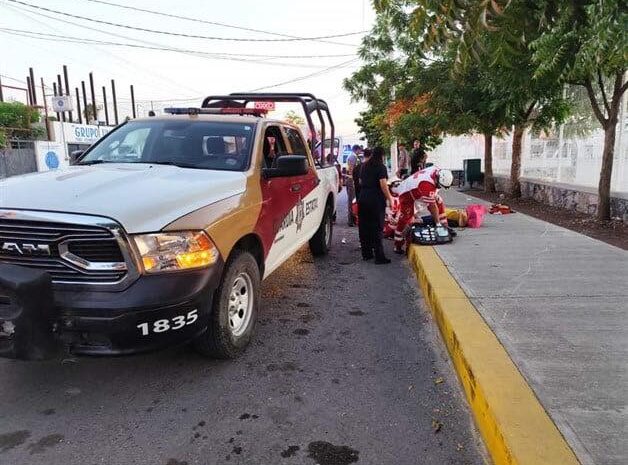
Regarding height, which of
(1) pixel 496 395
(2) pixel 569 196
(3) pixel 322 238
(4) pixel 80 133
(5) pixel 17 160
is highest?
(4) pixel 80 133

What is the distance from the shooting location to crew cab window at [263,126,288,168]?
5.18m

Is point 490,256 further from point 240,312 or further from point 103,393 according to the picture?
point 103,393

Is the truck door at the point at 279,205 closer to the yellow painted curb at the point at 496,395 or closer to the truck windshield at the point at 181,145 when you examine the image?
the truck windshield at the point at 181,145

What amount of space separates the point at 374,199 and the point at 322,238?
1.03 m

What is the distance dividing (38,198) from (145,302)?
0.96 meters

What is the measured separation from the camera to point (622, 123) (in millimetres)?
9711

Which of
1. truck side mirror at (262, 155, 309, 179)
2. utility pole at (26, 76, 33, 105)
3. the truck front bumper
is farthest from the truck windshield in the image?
utility pole at (26, 76, 33, 105)

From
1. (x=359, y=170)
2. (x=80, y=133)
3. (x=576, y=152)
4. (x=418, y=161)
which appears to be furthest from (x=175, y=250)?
(x=80, y=133)

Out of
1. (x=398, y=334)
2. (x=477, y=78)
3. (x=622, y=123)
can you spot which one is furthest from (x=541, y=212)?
(x=398, y=334)

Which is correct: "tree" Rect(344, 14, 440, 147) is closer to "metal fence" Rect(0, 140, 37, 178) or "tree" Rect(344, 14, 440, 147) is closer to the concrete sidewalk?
the concrete sidewalk

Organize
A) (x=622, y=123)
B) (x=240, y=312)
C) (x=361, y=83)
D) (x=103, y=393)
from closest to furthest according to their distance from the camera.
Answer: (x=103, y=393) → (x=240, y=312) → (x=622, y=123) → (x=361, y=83)

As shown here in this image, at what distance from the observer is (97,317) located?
294 centimetres

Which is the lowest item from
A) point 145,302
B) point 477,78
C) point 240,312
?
point 240,312

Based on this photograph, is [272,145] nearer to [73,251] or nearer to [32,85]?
[73,251]
